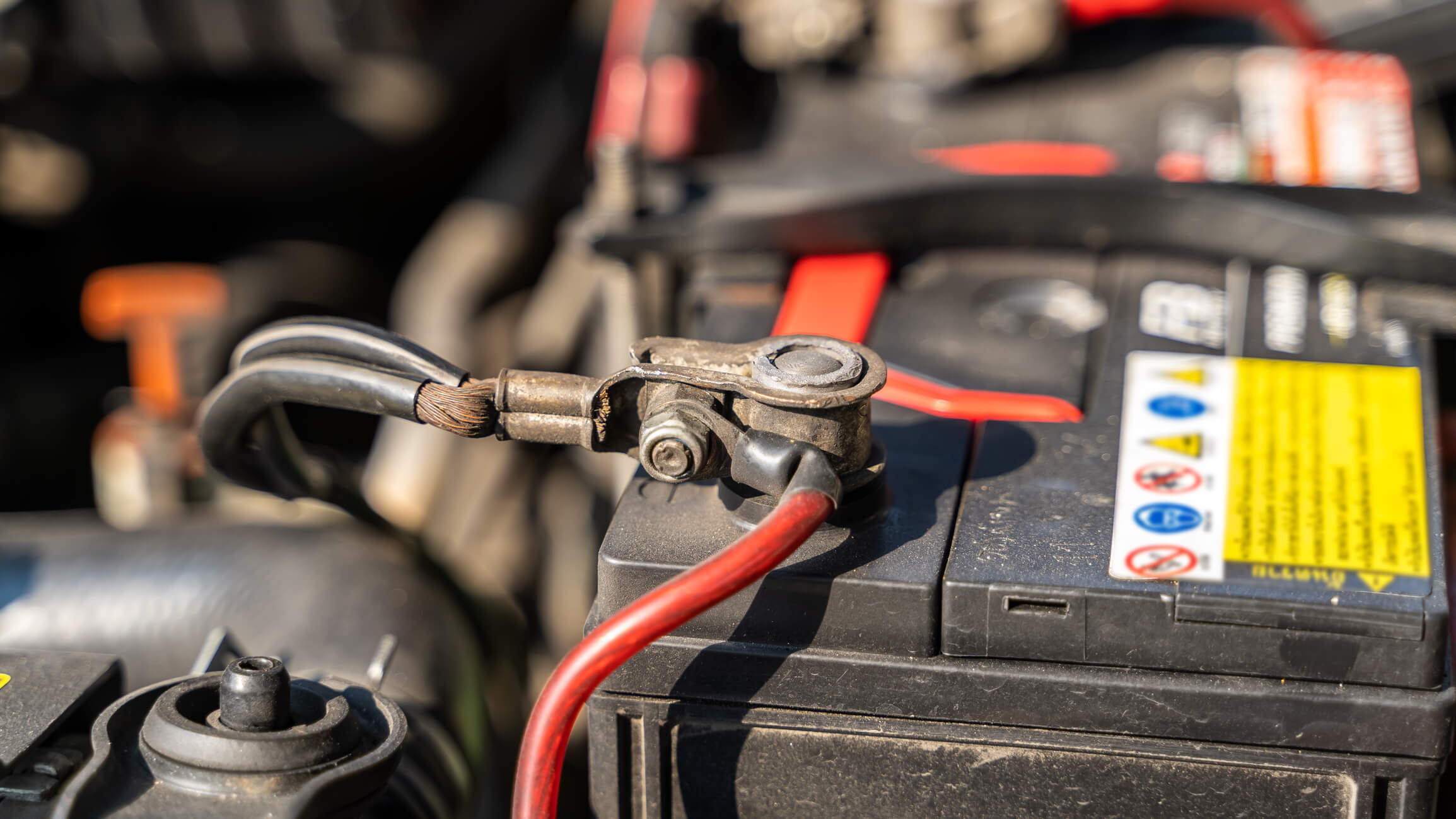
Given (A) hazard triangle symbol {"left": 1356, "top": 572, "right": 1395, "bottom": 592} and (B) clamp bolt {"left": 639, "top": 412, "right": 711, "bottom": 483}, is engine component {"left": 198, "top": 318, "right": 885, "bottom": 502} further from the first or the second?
(A) hazard triangle symbol {"left": 1356, "top": 572, "right": 1395, "bottom": 592}

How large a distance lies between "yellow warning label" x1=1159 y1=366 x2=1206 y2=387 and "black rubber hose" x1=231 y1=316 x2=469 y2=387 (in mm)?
387

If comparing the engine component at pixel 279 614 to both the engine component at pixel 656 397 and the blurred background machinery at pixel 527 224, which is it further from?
the engine component at pixel 656 397

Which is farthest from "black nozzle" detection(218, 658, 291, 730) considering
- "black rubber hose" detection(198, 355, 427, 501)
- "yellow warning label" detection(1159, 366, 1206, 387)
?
"yellow warning label" detection(1159, 366, 1206, 387)

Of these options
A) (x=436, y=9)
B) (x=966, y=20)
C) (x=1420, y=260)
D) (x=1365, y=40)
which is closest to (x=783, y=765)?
Result: (x=1420, y=260)

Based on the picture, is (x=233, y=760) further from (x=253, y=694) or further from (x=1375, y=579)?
(x=1375, y=579)

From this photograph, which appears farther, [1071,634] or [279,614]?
[279,614]

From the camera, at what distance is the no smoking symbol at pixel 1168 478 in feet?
1.93

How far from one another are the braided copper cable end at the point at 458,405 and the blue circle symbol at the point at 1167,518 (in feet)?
0.97

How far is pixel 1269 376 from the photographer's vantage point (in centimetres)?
68

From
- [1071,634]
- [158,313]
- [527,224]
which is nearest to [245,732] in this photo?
[1071,634]

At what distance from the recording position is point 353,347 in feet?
1.79

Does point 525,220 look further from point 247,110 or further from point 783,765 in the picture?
point 783,765

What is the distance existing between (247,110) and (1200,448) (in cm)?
128

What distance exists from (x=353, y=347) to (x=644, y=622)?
0.62ft
